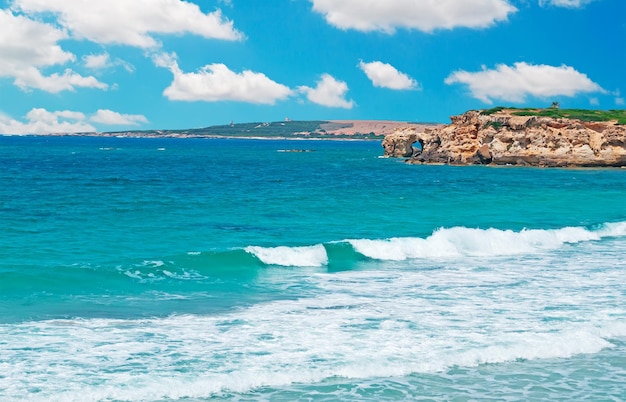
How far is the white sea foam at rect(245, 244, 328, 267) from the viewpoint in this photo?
76.7 feet

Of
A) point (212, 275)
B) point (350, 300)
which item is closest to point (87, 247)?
point (212, 275)

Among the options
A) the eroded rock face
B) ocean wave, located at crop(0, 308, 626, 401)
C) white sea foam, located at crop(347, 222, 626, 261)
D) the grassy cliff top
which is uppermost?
the grassy cliff top

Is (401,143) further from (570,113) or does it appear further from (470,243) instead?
(470,243)

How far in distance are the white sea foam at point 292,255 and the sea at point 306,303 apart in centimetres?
7

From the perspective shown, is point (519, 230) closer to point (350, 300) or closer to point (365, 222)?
point (365, 222)

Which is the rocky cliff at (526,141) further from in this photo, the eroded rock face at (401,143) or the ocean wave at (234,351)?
the ocean wave at (234,351)

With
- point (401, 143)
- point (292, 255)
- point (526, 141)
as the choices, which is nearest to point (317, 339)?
point (292, 255)

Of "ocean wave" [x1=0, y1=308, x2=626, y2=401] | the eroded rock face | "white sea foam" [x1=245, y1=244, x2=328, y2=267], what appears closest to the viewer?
"ocean wave" [x1=0, y1=308, x2=626, y2=401]

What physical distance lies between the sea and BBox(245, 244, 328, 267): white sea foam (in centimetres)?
7

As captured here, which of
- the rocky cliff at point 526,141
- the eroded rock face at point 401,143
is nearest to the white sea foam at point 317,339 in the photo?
the rocky cliff at point 526,141

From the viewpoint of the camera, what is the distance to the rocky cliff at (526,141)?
2852 inches

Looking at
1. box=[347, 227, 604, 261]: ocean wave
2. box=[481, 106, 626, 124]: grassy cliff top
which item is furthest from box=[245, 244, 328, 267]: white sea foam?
box=[481, 106, 626, 124]: grassy cliff top

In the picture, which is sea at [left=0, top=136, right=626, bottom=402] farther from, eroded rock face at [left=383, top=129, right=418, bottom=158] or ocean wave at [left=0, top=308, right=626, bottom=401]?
eroded rock face at [left=383, top=129, right=418, bottom=158]

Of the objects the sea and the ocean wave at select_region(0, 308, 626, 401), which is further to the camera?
the sea
